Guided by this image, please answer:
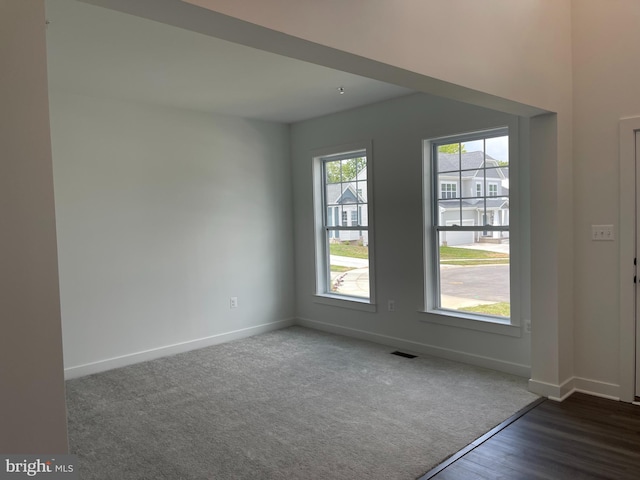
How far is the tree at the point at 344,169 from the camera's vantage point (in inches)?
206

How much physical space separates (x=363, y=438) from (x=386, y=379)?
3.44ft

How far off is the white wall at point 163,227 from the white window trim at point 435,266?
2014 mm

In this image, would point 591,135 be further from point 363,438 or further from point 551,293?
point 363,438

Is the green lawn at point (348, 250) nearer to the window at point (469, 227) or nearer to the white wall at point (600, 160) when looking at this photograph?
the window at point (469, 227)

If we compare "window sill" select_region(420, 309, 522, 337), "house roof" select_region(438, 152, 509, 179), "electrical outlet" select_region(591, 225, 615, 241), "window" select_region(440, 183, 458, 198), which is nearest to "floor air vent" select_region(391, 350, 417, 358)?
"window sill" select_region(420, 309, 522, 337)

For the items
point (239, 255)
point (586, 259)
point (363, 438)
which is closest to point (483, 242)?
point (586, 259)

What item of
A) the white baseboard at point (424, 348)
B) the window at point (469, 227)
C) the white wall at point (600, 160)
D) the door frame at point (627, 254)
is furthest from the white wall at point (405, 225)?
the door frame at point (627, 254)

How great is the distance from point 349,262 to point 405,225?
1.06 metres

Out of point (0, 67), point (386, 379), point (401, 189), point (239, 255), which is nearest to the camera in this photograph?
point (0, 67)

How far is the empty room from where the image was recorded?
1.92 meters

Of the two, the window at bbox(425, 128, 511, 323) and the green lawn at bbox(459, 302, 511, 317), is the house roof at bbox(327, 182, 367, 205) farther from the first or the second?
the green lawn at bbox(459, 302, 511, 317)

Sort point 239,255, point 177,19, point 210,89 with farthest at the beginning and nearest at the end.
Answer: point 239,255, point 210,89, point 177,19

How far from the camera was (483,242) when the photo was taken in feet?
13.7

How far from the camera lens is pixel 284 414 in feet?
10.7
